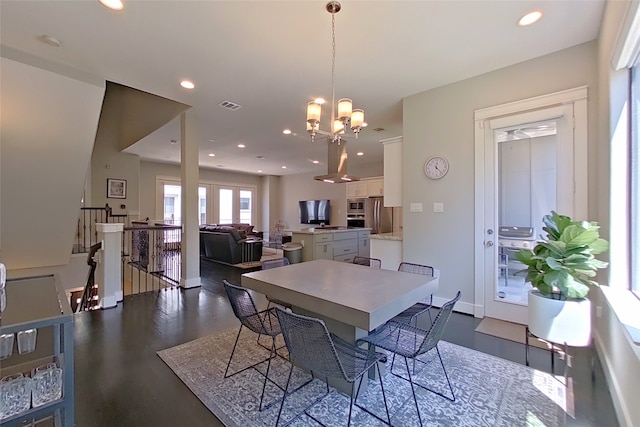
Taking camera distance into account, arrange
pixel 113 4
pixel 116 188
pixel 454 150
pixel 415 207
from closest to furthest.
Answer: pixel 113 4, pixel 454 150, pixel 415 207, pixel 116 188

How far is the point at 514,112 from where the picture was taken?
3164 millimetres

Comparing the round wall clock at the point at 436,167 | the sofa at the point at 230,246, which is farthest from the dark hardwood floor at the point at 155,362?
the sofa at the point at 230,246

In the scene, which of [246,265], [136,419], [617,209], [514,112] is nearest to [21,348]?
[136,419]

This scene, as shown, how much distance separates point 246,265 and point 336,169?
3182 millimetres

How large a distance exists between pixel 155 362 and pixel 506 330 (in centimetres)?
351

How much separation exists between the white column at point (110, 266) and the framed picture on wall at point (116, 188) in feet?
14.6

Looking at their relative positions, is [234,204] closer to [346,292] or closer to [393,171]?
[393,171]

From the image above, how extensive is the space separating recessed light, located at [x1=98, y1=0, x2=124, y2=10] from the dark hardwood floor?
2948 mm

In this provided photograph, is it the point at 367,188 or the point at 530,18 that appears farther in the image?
the point at 367,188

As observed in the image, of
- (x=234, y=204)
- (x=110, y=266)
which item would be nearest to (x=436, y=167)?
(x=110, y=266)

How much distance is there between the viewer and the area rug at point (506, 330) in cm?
277

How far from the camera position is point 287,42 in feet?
8.95

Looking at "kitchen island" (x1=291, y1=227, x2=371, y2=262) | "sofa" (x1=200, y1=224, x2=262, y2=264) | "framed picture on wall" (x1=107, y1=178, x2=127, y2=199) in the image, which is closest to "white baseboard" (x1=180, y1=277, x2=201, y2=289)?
"sofa" (x1=200, y1=224, x2=262, y2=264)

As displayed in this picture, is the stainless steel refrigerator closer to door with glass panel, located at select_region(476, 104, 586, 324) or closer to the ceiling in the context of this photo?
the ceiling
